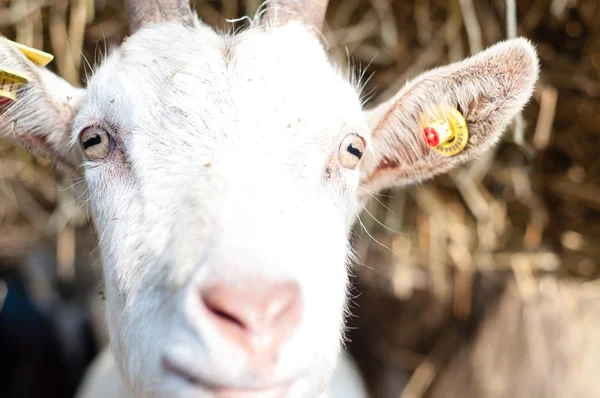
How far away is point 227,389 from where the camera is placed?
4.40 feet

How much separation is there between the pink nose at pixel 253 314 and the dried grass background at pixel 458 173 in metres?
1.96

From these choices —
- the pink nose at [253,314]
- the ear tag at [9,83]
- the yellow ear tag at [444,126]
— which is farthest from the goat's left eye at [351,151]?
the ear tag at [9,83]

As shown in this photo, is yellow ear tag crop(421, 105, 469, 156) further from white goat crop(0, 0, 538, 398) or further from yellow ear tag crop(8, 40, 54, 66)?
yellow ear tag crop(8, 40, 54, 66)

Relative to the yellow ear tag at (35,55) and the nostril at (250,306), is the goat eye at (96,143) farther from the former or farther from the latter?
the nostril at (250,306)

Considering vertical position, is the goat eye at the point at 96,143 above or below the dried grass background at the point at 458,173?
above

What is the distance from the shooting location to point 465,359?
4.03 meters

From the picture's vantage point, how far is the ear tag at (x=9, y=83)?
2.02 meters

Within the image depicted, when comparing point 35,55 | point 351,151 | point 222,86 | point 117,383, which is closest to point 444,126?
point 351,151

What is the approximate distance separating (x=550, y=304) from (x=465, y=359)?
838 mm

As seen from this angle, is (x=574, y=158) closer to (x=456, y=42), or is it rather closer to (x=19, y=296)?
(x=456, y=42)

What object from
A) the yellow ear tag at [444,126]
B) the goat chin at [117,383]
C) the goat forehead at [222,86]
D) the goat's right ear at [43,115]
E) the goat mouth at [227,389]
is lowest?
the goat chin at [117,383]

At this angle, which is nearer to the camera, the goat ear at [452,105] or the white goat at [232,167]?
the white goat at [232,167]

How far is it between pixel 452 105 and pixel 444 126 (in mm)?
97

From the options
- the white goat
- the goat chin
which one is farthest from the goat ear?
the goat chin
